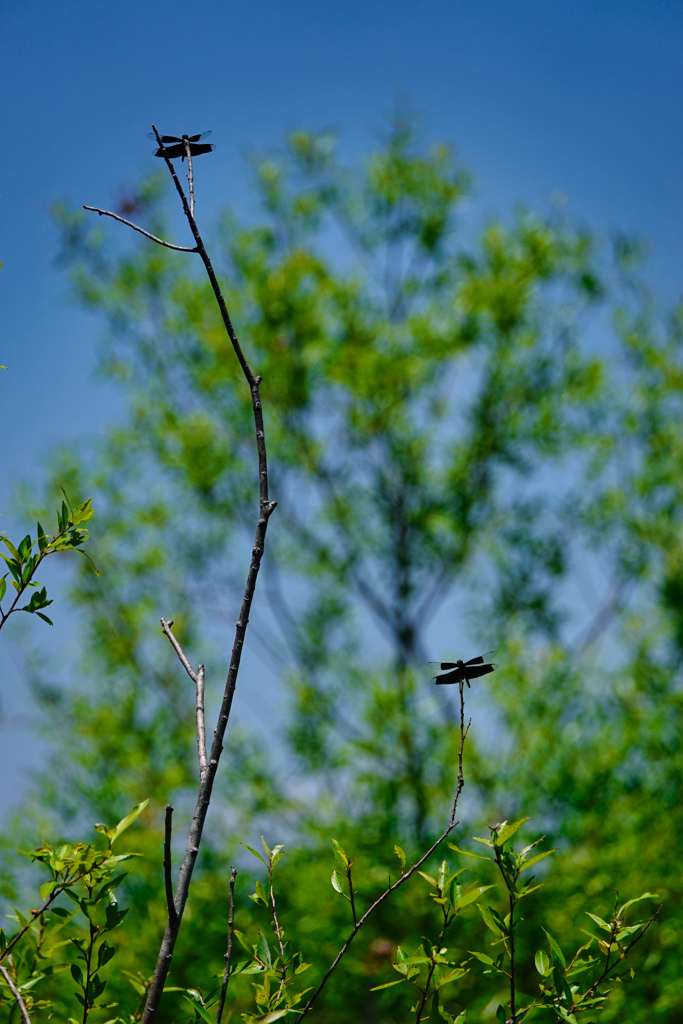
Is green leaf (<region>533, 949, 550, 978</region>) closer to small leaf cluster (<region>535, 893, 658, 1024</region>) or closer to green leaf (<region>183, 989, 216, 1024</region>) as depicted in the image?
small leaf cluster (<region>535, 893, 658, 1024</region>)

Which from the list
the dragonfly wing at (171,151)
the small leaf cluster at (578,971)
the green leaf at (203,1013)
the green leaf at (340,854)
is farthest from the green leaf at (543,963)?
the dragonfly wing at (171,151)

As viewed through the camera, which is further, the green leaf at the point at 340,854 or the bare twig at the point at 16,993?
the green leaf at the point at 340,854

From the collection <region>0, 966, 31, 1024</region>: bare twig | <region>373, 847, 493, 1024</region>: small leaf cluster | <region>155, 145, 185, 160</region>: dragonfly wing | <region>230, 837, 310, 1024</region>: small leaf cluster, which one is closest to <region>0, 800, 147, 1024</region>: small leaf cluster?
<region>0, 966, 31, 1024</region>: bare twig

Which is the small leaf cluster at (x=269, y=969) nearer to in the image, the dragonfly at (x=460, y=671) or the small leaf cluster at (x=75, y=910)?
the small leaf cluster at (x=75, y=910)

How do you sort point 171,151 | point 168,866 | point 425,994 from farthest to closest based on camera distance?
point 171,151 → point 425,994 → point 168,866

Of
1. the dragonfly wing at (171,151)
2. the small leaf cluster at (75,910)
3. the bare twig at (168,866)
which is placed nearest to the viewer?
the bare twig at (168,866)

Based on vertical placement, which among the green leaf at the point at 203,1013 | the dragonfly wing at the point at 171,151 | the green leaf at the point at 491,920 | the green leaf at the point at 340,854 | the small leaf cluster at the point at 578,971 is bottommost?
the small leaf cluster at the point at 578,971

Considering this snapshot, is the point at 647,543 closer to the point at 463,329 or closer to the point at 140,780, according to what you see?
the point at 463,329

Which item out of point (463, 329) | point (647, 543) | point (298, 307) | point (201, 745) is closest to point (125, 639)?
point (298, 307)

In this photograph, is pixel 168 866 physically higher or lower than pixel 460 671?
lower

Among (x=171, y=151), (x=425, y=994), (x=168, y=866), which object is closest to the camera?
(x=168, y=866)

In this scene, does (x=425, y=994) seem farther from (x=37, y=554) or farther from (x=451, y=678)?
(x=37, y=554)

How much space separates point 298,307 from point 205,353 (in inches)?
26.8

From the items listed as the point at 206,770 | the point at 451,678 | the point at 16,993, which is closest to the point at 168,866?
the point at 206,770
